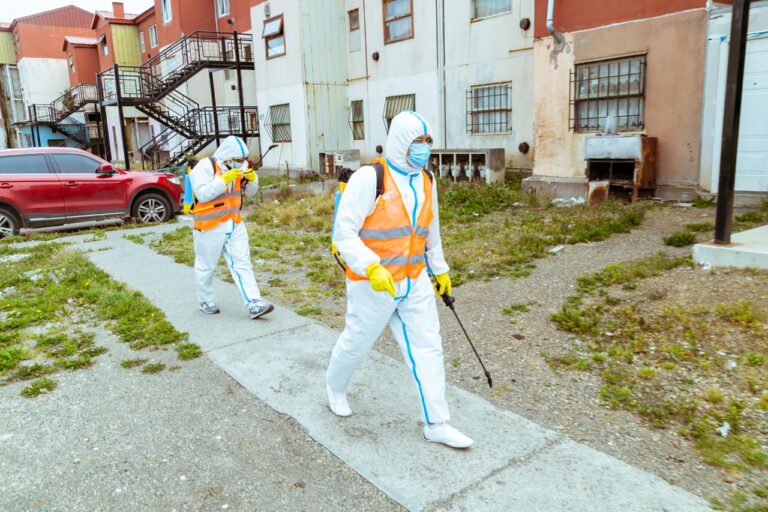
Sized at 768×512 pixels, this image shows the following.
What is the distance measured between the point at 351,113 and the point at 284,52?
9.48ft

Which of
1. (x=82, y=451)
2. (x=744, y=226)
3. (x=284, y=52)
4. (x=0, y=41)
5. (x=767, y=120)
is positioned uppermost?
(x=0, y=41)

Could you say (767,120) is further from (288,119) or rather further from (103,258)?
(288,119)

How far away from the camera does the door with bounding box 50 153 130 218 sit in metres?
11.2

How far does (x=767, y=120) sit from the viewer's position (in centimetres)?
870

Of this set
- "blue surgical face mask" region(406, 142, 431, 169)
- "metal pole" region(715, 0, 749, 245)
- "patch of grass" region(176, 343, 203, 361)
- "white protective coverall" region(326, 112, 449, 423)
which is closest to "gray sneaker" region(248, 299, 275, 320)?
"patch of grass" region(176, 343, 203, 361)

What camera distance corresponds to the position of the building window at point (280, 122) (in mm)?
19422

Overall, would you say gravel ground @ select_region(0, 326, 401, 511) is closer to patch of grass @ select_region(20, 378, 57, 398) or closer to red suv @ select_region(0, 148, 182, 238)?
patch of grass @ select_region(20, 378, 57, 398)

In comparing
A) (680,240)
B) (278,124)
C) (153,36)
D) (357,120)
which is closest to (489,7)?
(357,120)

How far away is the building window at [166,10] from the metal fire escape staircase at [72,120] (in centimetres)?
819

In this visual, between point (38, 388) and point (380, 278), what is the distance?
295cm

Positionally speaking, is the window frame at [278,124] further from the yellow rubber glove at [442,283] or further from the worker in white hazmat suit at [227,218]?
the yellow rubber glove at [442,283]

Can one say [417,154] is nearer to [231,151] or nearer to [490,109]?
[231,151]

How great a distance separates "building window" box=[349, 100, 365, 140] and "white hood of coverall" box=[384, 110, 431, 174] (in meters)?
15.6

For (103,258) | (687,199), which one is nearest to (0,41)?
(103,258)
